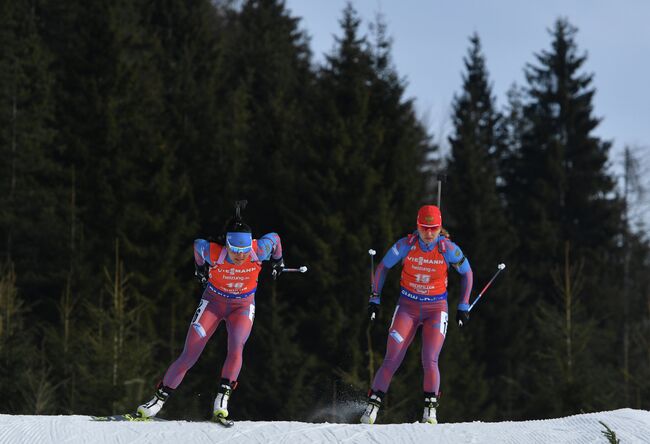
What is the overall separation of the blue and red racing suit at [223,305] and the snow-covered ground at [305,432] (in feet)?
2.26

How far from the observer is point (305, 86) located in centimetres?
3675

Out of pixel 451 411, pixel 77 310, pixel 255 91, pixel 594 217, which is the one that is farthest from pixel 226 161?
pixel 594 217

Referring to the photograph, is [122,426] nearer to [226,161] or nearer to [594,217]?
[226,161]

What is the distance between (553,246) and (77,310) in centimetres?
2044

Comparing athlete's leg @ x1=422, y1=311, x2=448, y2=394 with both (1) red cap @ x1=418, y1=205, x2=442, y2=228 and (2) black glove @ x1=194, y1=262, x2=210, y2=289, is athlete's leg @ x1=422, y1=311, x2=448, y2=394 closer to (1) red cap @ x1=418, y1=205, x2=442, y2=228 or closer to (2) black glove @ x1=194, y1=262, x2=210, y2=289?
(1) red cap @ x1=418, y1=205, x2=442, y2=228

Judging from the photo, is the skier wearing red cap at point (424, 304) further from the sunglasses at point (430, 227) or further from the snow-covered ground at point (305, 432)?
the snow-covered ground at point (305, 432)

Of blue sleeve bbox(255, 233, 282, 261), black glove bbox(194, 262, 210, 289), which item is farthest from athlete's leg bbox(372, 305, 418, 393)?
black glove bbox(194, 262, 210, 289)

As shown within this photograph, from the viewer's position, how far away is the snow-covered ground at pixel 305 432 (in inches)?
276

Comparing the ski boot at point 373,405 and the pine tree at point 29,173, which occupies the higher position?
the pine tree at point 29,173

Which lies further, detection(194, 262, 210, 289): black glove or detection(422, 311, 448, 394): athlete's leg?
detection(422, 311, 448, 394): athlete's leg

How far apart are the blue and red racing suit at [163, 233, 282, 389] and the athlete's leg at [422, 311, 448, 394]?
5.59 feet

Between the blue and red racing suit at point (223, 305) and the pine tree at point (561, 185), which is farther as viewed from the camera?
the pine tree at point (561, 185)

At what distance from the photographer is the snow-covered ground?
7020 millimetres

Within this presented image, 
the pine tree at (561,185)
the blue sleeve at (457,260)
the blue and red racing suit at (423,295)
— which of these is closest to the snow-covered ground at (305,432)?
the blue and red racing suit at (423,295)
